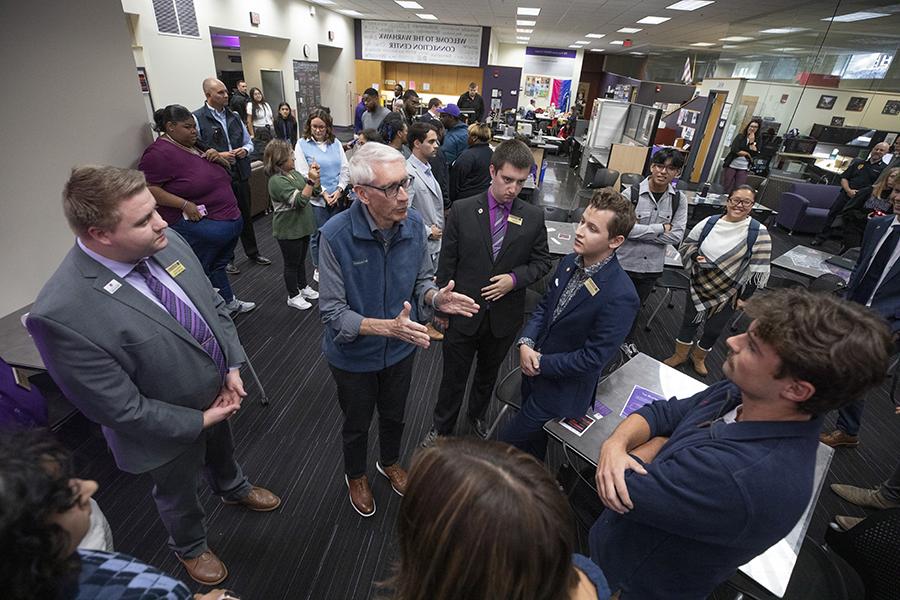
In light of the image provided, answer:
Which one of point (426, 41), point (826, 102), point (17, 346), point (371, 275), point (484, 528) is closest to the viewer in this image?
point (484, 528)

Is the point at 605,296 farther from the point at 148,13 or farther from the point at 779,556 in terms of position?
the point at 148,13

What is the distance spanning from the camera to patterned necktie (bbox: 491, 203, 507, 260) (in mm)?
2270

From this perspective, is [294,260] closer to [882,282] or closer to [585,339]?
[585,339]

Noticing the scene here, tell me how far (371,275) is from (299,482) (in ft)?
4.75

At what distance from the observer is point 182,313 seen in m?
1.46

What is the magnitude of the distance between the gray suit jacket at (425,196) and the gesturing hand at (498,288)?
1165 mm

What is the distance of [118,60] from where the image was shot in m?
2.84

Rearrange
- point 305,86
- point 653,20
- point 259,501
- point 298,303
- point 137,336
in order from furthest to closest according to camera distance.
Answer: point 305,86, point 653,20, point 298,303, point 259,501, point 137,336

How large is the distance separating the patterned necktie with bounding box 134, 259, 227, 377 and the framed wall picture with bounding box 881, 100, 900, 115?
10.6 m

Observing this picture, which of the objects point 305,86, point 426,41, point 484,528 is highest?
point 426,41

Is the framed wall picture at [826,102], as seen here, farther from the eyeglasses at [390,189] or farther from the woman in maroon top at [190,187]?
the woman in maroon top at [190,187]

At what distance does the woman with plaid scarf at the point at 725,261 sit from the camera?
3014 millimetres

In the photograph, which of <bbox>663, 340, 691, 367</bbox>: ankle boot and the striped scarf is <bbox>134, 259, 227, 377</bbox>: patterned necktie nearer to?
the striped scarf

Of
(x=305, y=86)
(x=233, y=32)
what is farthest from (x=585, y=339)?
(x=305, y=86)
